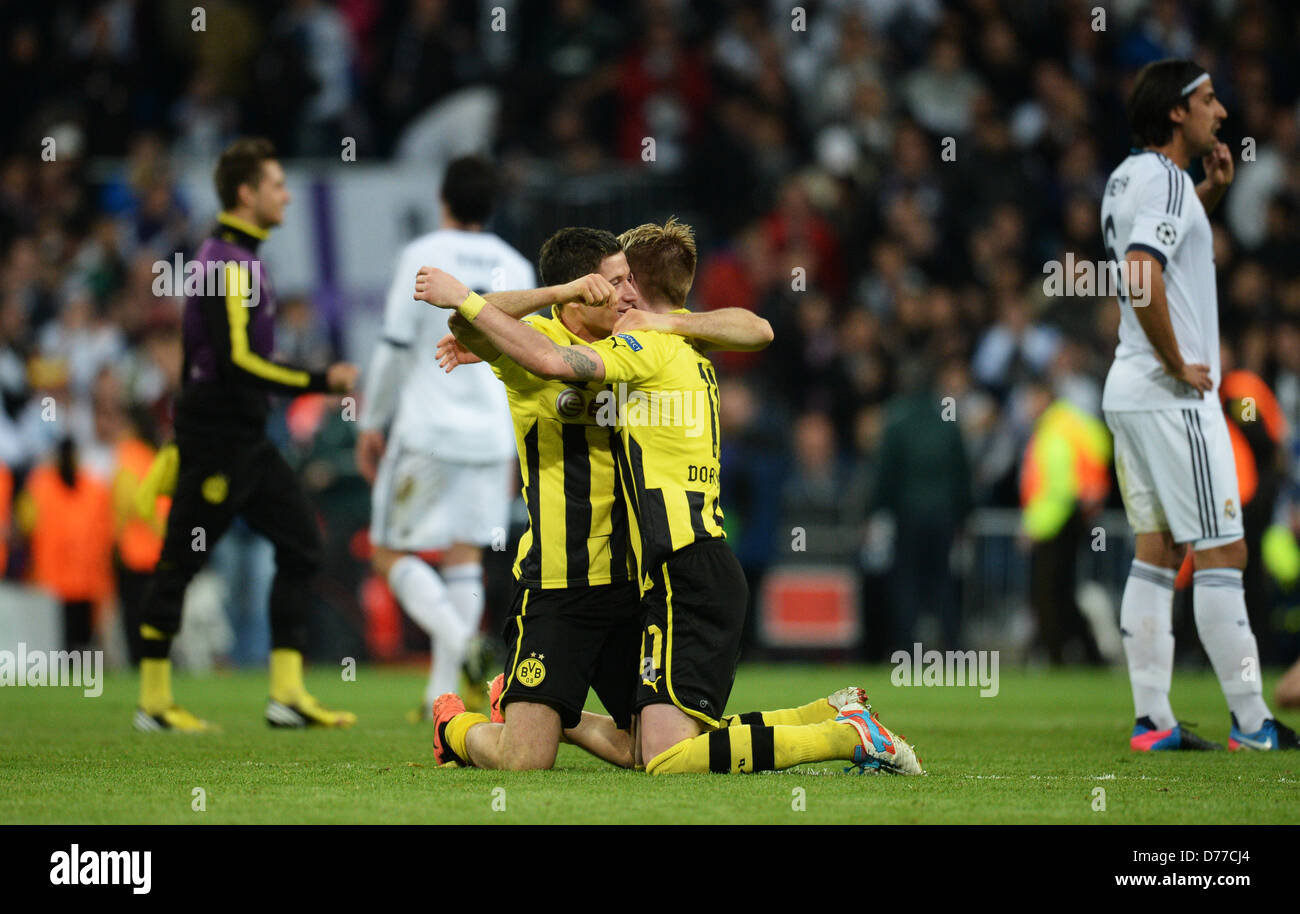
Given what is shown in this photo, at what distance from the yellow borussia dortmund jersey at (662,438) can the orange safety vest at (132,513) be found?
8.20 m

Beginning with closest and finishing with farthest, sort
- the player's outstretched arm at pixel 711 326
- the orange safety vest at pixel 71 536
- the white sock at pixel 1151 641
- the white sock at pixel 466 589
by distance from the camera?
the player's outstretched arm at pixel 711 326, the white sock at pixel 1151 641, the white sock at pixel 466 589, the orange safety vest at pixel 71 536

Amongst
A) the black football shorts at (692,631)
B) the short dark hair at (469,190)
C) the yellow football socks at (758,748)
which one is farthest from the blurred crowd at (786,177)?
the yellow football socks at (758,748)

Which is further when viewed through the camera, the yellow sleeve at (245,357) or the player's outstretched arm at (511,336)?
the yellow sleeve at (245,357)

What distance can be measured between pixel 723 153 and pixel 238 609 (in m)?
6.16

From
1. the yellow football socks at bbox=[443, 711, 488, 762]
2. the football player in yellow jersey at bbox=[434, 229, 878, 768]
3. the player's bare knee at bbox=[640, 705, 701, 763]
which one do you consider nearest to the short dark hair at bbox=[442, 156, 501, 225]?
the football player in yellow jersey at bbox=[434, 229, 878, 768]

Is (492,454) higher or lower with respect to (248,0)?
lower

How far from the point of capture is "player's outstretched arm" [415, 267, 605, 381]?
18.1ft

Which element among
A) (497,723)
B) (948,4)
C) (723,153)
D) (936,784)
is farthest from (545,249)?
(948,4)

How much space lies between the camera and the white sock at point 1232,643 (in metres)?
6.82

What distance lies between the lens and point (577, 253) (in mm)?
6086

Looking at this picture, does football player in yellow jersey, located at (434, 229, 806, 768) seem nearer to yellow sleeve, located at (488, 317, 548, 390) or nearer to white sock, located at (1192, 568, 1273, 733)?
yellow sleeve, located at (488, 317, 548, 390)

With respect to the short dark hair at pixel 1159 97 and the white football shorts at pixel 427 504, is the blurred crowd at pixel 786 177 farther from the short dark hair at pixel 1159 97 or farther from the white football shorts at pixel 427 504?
the short dark hair at pixel 1159 97
